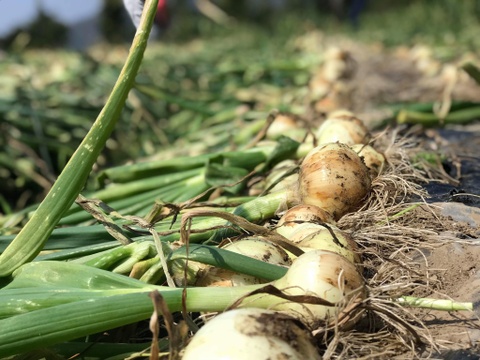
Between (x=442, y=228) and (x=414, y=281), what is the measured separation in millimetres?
304

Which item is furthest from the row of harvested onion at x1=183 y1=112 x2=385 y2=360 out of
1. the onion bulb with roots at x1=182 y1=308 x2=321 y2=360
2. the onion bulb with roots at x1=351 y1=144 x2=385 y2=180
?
the onion bulb with roots at x1=351 y1=144 x2=385 y2=180

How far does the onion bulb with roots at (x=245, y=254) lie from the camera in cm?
156

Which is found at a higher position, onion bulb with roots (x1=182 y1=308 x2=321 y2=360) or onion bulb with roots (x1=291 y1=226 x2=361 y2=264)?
onion bulb with roots (x1=182 y1=308 x2=321 y2=360)

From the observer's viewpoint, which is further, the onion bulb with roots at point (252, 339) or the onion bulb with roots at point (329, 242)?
the onion bulb with roots at point (329, 242)

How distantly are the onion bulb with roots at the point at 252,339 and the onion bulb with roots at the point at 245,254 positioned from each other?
25 cm

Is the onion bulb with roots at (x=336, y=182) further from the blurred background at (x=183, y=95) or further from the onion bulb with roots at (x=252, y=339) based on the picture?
the blurred background at (x=183, y=95)

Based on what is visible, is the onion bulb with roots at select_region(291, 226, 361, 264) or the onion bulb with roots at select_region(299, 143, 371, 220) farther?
the onion bulb with roots at select_region(299, 143, 371, 220)

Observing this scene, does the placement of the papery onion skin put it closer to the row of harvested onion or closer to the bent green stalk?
the row of harvested onion

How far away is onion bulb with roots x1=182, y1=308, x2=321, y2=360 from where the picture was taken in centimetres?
120

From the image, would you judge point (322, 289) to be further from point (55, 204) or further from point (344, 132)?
point (344, 132)

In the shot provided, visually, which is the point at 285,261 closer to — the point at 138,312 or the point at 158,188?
the point at 138,312

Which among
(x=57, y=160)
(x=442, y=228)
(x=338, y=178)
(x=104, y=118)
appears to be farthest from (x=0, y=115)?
(x=442, y=228)

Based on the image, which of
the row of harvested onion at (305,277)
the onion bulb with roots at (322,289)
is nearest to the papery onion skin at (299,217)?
the row of harvested onion at (305,277)

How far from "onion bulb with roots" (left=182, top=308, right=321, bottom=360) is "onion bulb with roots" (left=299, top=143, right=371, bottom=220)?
0.67 meters
